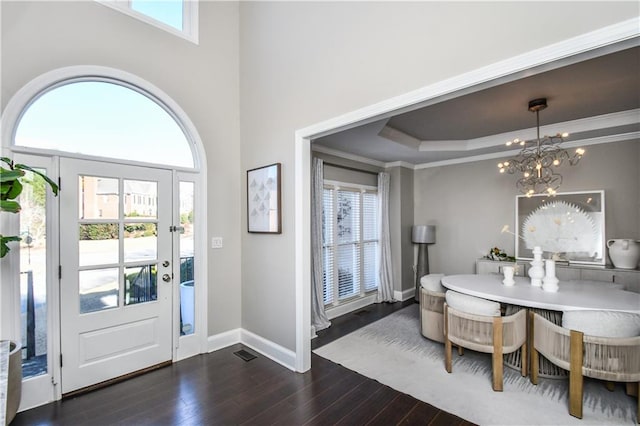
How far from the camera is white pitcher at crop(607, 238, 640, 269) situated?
148 inches

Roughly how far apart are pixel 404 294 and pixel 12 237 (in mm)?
5289

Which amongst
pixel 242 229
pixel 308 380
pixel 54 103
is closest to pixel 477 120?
pixel 242 229

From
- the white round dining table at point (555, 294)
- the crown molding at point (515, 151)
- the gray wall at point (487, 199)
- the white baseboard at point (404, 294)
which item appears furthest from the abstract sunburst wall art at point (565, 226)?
the white baseboard at point (404, 294)

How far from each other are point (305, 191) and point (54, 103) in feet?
7.49

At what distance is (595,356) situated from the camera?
2219 mm

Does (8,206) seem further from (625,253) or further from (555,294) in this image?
(625,253)

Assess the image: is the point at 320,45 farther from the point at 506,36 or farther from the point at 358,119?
the point at 506,36

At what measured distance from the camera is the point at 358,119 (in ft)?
8.06

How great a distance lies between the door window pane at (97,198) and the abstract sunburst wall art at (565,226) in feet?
17.1

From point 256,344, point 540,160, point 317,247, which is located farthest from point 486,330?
point 256,344

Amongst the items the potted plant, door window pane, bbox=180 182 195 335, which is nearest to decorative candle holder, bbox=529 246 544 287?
door window pane, bbox=180 182 195 335

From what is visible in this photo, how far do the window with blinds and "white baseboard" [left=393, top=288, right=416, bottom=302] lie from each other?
17.8 inches

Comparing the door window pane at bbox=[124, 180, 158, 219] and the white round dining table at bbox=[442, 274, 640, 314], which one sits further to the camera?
the door window pane at bbox=[124, 180, 158, 219]

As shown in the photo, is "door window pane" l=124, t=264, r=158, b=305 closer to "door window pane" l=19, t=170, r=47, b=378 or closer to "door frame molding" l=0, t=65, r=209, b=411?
"door frame molding" l=0, t=65, r=209, b=411
